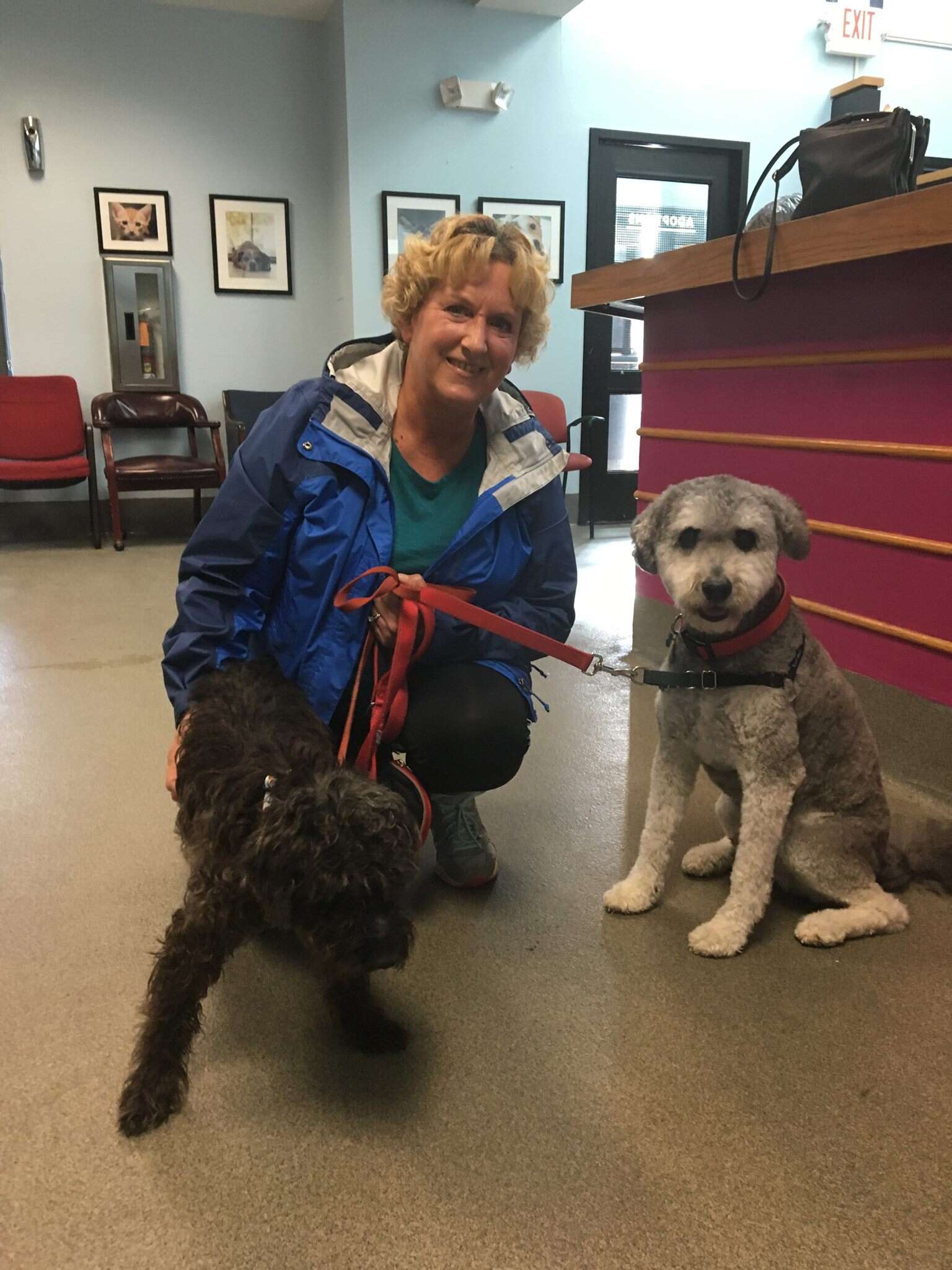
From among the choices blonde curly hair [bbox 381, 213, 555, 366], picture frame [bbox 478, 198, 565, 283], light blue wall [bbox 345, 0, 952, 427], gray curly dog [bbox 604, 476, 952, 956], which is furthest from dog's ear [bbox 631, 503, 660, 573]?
picture frame [bbox 478, 198, 565, 283]

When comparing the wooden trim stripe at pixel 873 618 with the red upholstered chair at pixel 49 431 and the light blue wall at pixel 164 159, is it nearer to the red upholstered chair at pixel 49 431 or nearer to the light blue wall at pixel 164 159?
the red upholstered chair at pixel 49 431

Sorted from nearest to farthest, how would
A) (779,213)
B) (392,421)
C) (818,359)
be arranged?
1. (392,421)
2. (818,359)
3. (779,213)

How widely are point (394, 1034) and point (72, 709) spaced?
71.2 inches

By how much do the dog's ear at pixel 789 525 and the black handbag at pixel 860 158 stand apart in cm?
80

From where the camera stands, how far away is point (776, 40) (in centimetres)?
582

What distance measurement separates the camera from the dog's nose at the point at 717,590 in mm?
1438

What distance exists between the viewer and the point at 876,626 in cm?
211

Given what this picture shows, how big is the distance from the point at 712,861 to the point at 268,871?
107 centimetres

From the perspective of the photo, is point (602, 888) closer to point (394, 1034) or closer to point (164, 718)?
point (394, 1034)

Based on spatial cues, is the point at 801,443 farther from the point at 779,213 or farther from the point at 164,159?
the point at 164,159

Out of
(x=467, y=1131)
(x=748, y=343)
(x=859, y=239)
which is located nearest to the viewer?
(x=467, y=1131)

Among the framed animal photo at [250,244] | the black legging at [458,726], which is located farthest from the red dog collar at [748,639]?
the framed animal photo at [250,244]

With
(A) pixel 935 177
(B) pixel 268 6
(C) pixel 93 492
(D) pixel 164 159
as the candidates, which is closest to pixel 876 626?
(A) pixel 935 177

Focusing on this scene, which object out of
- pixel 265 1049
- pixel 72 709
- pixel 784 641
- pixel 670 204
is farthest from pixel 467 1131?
pixel 670 204
